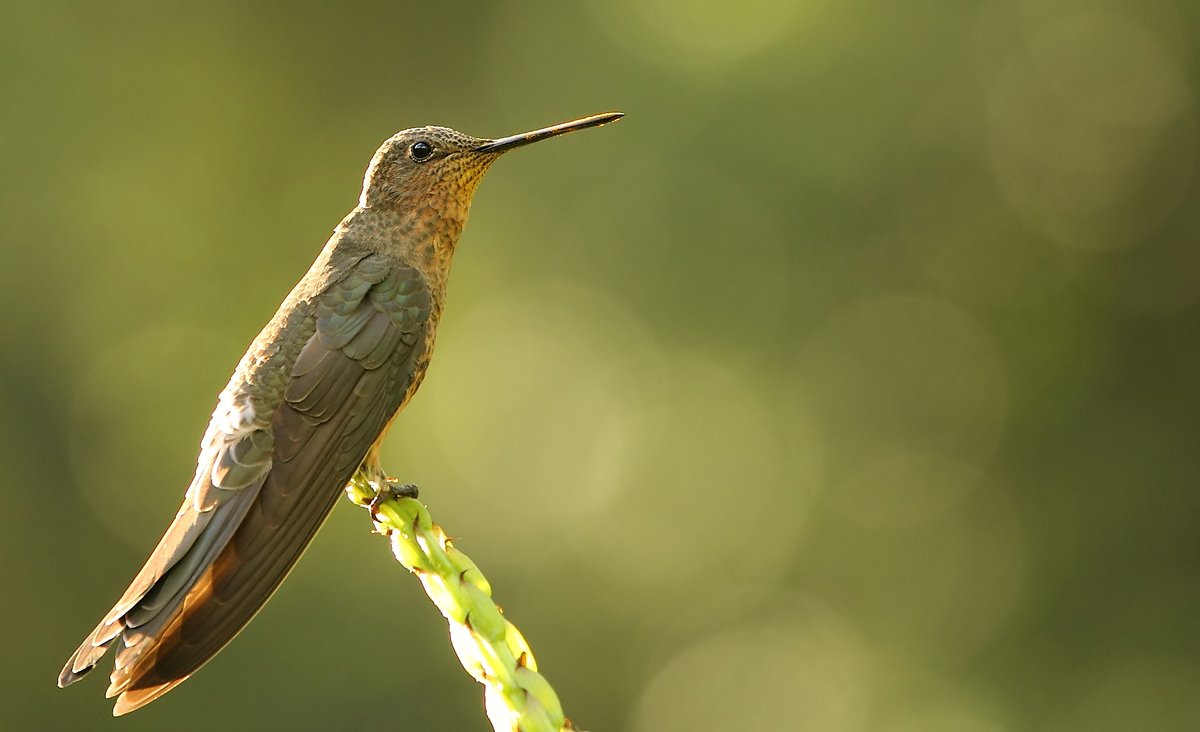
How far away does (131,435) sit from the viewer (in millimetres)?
11234

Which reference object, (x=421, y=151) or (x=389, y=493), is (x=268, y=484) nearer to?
(x=389, y=493)

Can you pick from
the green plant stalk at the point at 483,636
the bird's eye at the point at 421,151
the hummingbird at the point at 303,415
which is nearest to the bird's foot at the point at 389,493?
the hummingbird at the point at 303,415

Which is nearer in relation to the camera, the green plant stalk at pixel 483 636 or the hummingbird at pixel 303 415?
the green plant stalk at pixel 483 636

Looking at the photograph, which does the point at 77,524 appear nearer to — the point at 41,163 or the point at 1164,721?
the point at 41,163

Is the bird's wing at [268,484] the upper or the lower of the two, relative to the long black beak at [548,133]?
lower

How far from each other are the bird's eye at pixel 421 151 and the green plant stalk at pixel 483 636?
173 centimetres

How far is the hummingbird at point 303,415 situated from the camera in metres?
3.01

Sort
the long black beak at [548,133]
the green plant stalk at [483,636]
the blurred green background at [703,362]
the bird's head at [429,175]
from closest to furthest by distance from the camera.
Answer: the green plant stalk at [483,636]
the long black beak at [548,133]
the bird's head at [429,175]
the blurred green background at [703,362]

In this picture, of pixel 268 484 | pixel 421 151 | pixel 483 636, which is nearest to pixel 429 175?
pixel 421 151

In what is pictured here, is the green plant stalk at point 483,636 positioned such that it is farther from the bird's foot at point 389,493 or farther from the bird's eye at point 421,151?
the bird's eye at point 421,151

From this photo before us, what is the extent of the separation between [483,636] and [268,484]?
123 centimetres

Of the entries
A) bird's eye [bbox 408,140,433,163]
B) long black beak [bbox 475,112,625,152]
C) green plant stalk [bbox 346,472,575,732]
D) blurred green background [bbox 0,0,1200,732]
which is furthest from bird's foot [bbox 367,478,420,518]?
blurred green background [bbox 0,0,1200,732]

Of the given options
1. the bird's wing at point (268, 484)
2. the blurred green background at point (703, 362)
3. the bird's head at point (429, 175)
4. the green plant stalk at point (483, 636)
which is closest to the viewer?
the green plant stalk at point (483, 636)

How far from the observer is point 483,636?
96.1 inches
